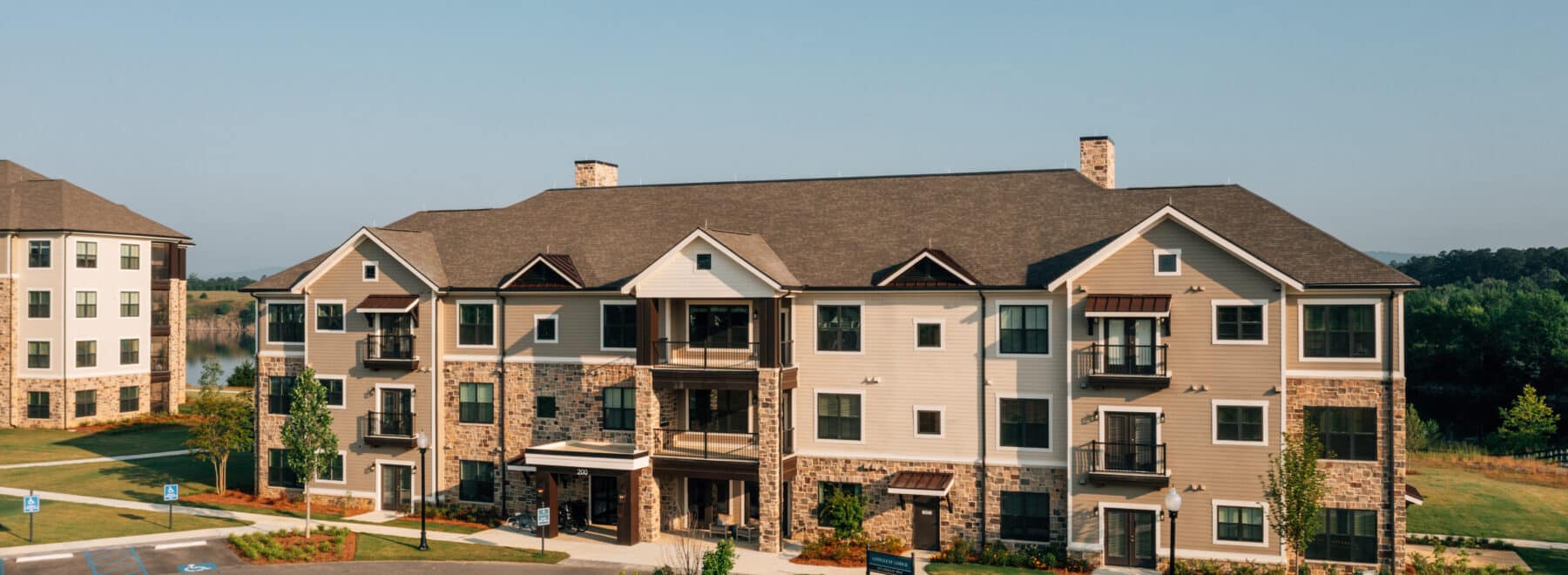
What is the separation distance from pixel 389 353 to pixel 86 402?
27806 mm

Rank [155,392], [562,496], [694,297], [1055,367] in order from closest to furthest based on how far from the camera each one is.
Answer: [1055,367] < [694,297] < [562,496] < [155,392]

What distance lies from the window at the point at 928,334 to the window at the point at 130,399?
44.9 meters

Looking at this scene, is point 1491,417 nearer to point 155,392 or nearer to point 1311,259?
point 1311,259

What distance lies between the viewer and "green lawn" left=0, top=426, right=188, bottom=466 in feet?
153

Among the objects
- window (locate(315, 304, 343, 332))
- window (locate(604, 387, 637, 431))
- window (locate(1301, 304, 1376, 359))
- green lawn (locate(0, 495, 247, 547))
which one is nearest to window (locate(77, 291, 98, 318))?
green lawn (locate(0, 495, 247, 547))

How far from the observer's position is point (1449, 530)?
34.4m

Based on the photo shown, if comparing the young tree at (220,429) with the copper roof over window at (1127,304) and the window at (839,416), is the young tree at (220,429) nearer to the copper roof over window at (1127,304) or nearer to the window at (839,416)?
the window at (839,416)

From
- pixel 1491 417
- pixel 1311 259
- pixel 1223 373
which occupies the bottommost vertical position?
pixel 1491 417

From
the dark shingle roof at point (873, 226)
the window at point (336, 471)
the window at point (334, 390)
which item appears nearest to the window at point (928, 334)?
the dark shingle roof at point (873, 226)

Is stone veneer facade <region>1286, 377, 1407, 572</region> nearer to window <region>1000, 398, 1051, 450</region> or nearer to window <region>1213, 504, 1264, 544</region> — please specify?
window <region>1213, 504, 1264, 544</region>

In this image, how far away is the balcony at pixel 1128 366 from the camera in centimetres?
3019

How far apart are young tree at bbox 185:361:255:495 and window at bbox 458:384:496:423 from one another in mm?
8515

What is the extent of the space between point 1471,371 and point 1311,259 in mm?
67426

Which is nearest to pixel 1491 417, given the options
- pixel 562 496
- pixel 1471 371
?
pixel 1471 371
